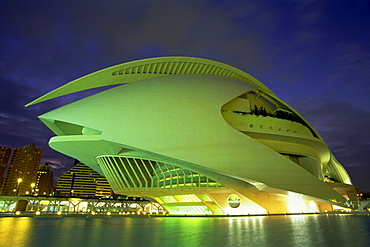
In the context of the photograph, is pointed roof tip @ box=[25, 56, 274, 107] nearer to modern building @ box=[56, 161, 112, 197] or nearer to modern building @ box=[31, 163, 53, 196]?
modern building @ box=[56, 161, 112, 197]

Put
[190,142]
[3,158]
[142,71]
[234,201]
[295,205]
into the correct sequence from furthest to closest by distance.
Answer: [3,158] < [142,71] < [234,201] < [295,205] < [190,142]

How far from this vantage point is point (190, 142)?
639 inches

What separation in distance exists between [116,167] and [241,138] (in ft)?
37.8

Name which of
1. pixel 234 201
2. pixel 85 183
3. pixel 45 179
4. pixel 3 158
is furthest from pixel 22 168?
pixel 234 201

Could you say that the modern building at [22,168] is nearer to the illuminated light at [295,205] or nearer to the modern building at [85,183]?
the modern building at [85,183]

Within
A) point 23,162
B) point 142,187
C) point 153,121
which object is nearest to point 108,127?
point 153,121

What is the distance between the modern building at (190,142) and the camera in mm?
16031

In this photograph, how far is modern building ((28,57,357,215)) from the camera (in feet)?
52.6

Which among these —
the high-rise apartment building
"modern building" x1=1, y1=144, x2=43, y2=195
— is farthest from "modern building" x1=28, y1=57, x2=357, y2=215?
"modern building" x1=1, y1=144, x2=43, y2=195

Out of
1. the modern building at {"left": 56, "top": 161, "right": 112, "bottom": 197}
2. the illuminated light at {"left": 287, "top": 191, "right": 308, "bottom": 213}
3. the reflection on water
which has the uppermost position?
the modern building at {"left": 56, "top": 161, "right": 112, "bottom": 197}

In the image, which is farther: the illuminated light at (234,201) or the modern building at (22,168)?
the modern building at (22,168)

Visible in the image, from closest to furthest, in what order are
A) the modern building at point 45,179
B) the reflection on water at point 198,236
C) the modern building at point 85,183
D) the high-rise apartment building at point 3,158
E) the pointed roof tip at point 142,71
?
the reflection on water at point 198,236, the pointed roof tip at point 142,71, the modern building at point 85,183, the high-rise apartment building at point 3,158, the modern building at point 45,179

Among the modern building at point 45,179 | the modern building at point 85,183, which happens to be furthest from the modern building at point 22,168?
the modern building at point 85,183

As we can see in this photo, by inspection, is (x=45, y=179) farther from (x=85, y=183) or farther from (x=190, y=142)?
(x=190, y=142)
